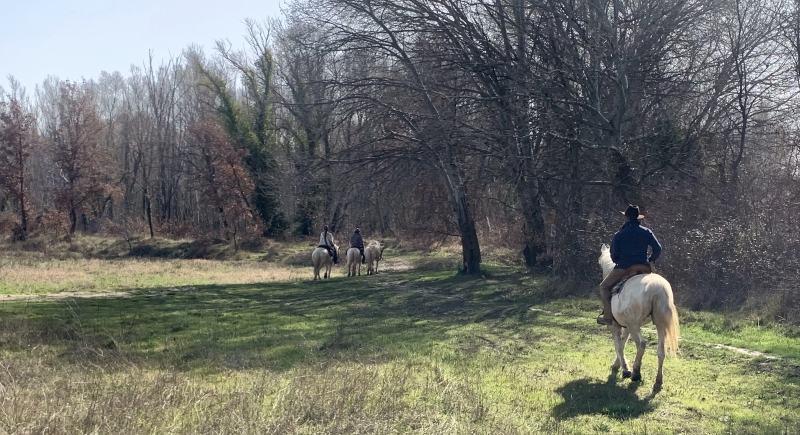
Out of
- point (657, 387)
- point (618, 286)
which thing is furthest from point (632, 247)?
point (657, 387)

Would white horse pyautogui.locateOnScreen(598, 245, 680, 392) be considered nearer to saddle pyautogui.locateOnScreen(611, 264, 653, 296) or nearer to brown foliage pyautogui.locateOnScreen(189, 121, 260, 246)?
saddle pyautogui.locateOnScreen(611, 264, 653, 296)

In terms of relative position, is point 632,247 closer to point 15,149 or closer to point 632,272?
point 632,272

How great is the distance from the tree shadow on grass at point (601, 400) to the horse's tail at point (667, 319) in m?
0.76

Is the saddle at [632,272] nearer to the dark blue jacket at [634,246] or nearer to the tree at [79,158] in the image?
the dark blue jacket at [634,246]

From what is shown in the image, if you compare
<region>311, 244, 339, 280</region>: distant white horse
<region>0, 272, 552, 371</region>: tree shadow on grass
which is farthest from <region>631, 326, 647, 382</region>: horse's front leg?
<region>311, 244, 339, 280</region>: distant white horse

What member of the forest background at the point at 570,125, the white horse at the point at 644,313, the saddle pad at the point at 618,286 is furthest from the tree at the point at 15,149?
the white horse at the point at 644,313

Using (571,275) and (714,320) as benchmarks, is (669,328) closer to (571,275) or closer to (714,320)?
(714,320)

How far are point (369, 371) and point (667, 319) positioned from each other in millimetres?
3939

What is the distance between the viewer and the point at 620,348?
10352 millimetres

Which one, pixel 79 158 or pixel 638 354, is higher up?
pixel 79 158

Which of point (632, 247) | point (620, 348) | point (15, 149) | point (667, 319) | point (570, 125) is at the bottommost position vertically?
point (620, 348)

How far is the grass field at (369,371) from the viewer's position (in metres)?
7.27

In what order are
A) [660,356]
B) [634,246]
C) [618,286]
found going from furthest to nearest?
1. [618,286]
2. [634,246]
3. [660,356]

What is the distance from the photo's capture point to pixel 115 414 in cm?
695
